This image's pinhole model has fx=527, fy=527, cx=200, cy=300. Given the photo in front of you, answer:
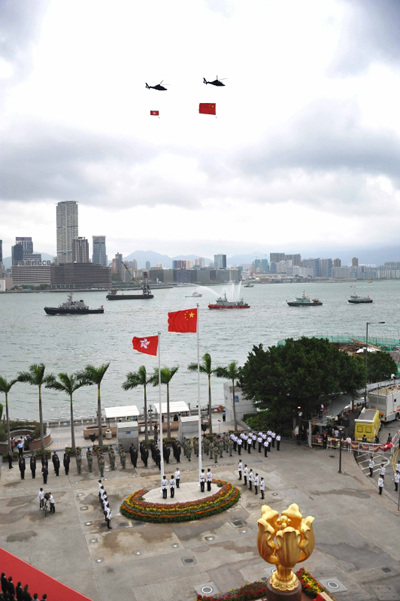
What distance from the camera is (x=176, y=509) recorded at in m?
21.0

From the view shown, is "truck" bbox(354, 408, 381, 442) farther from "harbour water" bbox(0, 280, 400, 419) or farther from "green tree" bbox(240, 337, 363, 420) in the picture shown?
"harbour water" bbox(0, 280, 400, 419)

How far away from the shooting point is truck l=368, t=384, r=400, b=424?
35438 mm

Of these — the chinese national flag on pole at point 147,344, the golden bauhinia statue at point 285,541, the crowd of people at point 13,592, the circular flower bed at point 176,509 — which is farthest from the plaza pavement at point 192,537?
the chinese national flag on pole at point 147,344

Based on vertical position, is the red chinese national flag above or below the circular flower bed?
above

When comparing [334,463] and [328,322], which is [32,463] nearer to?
[334,463]

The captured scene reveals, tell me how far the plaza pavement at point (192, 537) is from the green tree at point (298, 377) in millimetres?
5038

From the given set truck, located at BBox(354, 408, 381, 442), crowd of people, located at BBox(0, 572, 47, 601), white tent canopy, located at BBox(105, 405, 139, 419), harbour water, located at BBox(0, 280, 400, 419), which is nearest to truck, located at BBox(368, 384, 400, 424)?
truck, located at BBox(354, 408, 381, 442)

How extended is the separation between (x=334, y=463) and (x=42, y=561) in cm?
1543

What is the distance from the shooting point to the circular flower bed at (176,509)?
20.7 metres

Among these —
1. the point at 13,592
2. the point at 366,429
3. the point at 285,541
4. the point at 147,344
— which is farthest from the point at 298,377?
the point at 13,592

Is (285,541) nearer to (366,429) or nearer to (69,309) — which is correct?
(366,429)

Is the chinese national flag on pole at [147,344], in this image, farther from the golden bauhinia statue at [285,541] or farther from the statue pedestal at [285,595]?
the statue pedestal at [285,595]

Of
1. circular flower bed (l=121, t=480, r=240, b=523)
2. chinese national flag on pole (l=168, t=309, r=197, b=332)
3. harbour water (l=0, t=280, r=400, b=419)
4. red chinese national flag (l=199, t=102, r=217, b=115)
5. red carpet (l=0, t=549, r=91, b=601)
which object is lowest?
harbour water (l=0, t=280, r=400, b=419)

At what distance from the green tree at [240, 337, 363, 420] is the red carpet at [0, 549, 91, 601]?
58.3ft
